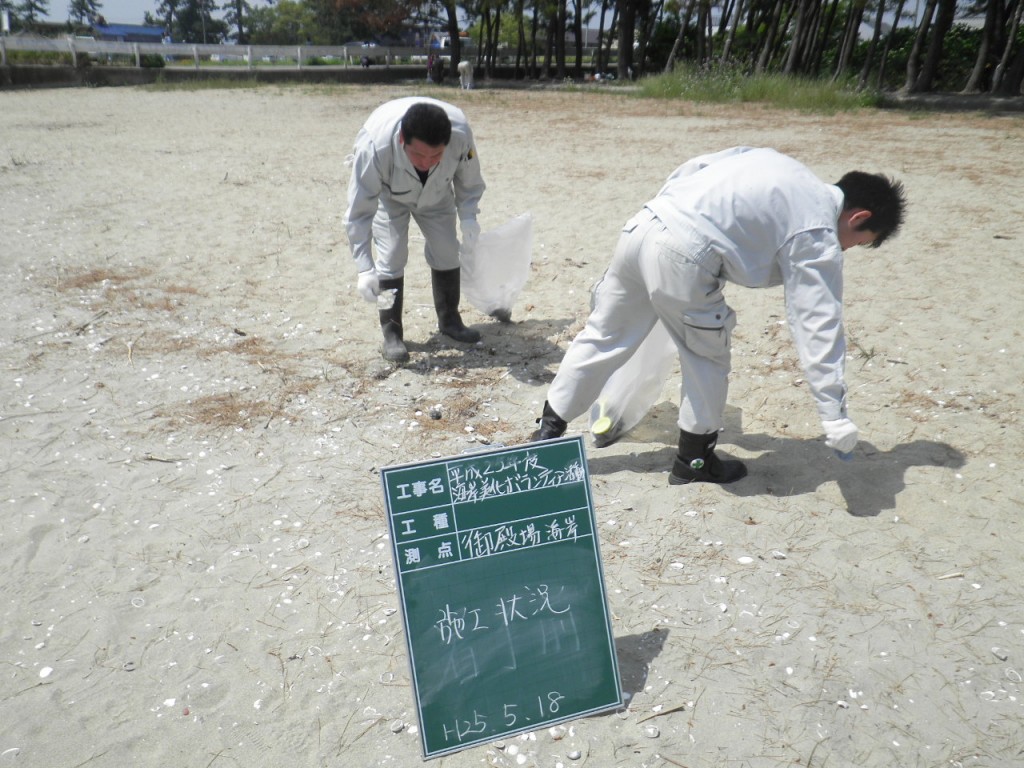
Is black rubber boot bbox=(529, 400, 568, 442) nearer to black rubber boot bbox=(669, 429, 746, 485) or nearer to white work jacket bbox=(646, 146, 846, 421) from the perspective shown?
black rubber boot bbox=(669, 429, 746, 485)

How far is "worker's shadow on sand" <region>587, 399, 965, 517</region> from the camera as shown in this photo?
3.35 meters

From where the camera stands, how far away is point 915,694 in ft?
7.75

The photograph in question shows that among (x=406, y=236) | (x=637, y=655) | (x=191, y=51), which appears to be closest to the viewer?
(x=637, y=655)

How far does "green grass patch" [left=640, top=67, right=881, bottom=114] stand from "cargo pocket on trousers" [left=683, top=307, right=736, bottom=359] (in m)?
14.3

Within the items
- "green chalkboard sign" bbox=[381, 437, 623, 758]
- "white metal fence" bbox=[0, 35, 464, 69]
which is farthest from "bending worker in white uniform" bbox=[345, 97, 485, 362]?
"white metal fence" bbox=[0, 35, 464, 69]

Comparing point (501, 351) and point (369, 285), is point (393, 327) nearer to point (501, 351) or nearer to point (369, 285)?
point (369, 285)

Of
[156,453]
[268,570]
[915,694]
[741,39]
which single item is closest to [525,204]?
[156,453]

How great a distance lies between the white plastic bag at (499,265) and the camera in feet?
15.5

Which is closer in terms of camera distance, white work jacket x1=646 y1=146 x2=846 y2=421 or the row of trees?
white work jacket x1=646 y1=146 x2=846 y2=421

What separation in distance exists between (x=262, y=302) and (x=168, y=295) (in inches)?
28.2

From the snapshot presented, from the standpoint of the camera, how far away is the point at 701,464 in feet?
10.8

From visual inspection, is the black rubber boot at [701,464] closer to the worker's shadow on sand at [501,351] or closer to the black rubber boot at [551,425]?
the black rubber boot at [551,425]

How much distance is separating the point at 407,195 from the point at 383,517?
1846 mm

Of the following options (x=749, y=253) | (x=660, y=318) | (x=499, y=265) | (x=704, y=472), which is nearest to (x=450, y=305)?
(x=499, y=265)
